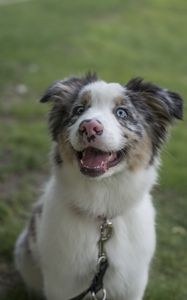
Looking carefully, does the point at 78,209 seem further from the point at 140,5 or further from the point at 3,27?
the point at 140,5

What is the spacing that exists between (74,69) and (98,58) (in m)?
0.71

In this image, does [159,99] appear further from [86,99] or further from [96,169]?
[96,169]

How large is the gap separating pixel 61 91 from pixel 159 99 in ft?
1.88

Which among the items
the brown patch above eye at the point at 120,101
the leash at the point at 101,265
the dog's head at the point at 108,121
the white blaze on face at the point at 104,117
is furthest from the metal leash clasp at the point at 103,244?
the brown patch above eye at the point at 120,101

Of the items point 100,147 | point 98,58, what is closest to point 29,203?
point 100,147

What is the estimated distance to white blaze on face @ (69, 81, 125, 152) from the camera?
2.75 metres

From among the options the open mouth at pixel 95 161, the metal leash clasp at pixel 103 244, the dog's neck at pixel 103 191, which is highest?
the open mouth at pixel 95 161

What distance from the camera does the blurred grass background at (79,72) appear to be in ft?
14.4

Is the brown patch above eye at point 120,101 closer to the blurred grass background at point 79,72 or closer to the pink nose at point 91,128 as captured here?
the pink nose at point 91,128

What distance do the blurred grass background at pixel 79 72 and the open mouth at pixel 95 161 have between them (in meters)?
0.59

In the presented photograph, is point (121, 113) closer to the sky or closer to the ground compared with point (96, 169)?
closer to the sky

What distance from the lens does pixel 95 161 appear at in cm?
286

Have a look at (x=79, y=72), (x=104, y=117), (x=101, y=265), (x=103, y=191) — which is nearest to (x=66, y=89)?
(x=104, y=117)

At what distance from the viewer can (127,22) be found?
1131 centimetres
